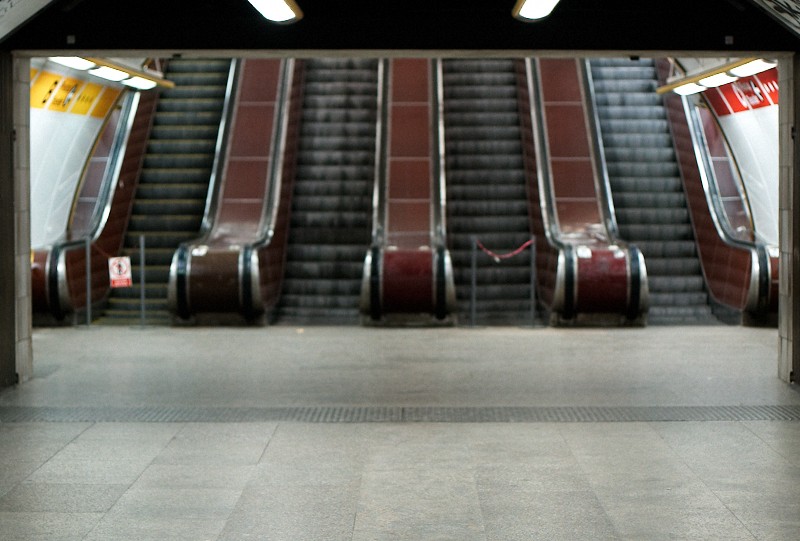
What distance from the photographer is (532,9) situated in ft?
25.6

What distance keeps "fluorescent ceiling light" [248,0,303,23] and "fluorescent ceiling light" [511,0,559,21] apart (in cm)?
155

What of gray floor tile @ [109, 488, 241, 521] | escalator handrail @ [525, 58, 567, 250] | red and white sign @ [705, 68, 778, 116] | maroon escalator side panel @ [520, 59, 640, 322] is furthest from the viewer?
escalator handrail @ [525, 58, 567, 250]

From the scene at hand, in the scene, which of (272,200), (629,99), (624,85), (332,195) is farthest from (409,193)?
(624,85)

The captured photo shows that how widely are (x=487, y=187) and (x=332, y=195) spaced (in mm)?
2190

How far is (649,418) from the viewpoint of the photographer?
24.3 ft

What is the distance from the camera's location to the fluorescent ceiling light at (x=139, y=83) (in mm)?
11934

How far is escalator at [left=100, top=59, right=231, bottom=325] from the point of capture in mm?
14203

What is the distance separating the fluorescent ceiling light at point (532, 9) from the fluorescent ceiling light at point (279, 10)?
155cm

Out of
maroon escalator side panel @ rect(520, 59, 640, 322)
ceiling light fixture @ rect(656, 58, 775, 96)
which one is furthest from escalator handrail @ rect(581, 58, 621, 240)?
ceiling light fixture @ rect(656, 58, 775, 96)

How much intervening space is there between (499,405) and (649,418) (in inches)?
42.6

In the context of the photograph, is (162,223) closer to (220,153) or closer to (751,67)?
(220,153)

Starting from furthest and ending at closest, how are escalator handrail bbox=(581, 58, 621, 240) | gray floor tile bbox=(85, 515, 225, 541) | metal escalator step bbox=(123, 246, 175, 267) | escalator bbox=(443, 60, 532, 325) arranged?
metal escalator step bbox=(123, 246, 175, 267), escalator bbox=(443, 60, 532, 325), escalator handrail bbox=(581, 58, 621, 240), gray floor tile bbox=(85, 515, 225, 541)

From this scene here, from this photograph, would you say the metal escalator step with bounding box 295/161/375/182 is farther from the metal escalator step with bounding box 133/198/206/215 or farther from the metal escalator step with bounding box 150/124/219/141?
the metal escalator step with bounding box 150/124/219/141

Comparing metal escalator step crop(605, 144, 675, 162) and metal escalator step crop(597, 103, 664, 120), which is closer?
metal escalator step crop(605, 144, 675, 162)
